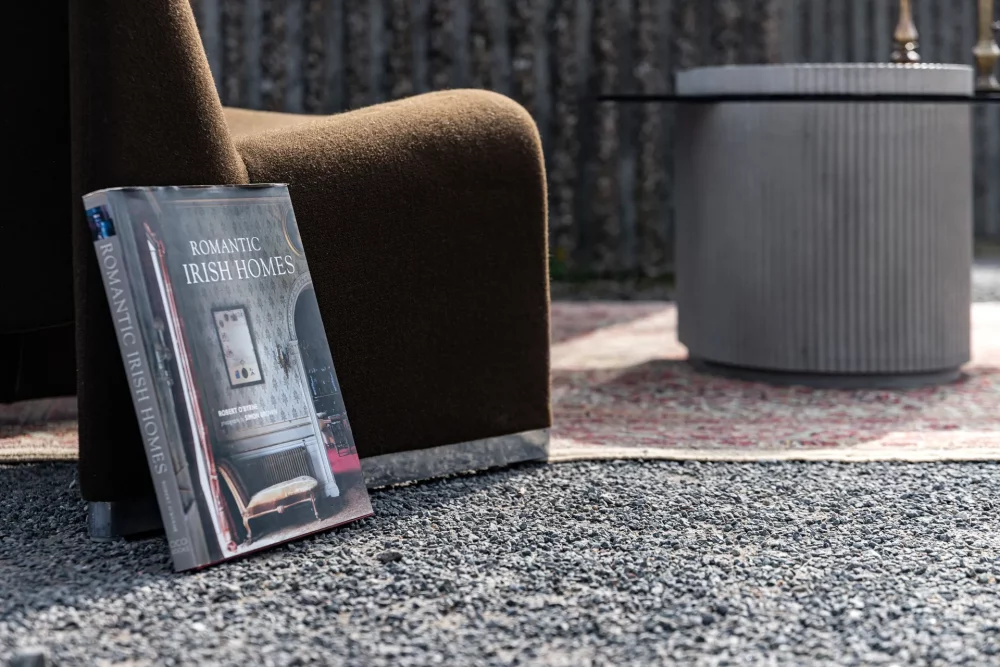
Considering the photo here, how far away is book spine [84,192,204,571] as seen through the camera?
4.80 ft

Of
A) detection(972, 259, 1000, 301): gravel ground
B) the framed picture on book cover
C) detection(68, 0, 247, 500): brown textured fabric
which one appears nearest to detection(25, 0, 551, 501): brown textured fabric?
detection(68, 0, 247, 500): brown textured fabric

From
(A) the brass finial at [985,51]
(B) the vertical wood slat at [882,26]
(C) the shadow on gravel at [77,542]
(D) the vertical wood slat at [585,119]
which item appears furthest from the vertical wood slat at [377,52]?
(C) the shadow on gravel at [77,542]

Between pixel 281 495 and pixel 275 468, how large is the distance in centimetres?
4

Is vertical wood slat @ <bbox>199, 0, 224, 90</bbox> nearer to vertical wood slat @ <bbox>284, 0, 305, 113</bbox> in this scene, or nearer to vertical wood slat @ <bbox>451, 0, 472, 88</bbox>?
vertical wood slat @ <bbox>284, 0, 305, 113</bbox>

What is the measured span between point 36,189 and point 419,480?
28.7 inches

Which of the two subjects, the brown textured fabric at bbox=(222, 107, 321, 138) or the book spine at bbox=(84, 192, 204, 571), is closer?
the book spine at bbox=(84, 192, 204, 571)

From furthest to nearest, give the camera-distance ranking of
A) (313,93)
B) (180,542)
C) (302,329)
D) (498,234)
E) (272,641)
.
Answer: (313,93) < (498,234) < (302,329) < (180,542) < (272,641)

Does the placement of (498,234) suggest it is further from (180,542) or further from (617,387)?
(617,387)

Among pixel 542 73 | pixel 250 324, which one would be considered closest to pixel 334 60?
pixel 542 73

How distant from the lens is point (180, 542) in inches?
57.6

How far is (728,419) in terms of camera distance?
7.95 feet

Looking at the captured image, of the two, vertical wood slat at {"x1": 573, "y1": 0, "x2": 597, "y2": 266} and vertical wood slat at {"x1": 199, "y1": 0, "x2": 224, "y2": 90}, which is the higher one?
vertical wood slat at {"x1": 199, "y1": 0, "x2": 224, "y2": 90}

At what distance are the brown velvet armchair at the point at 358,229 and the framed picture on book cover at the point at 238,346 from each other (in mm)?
140

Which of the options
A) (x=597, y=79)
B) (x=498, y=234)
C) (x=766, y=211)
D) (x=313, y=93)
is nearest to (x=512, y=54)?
(x=597, y=79)
